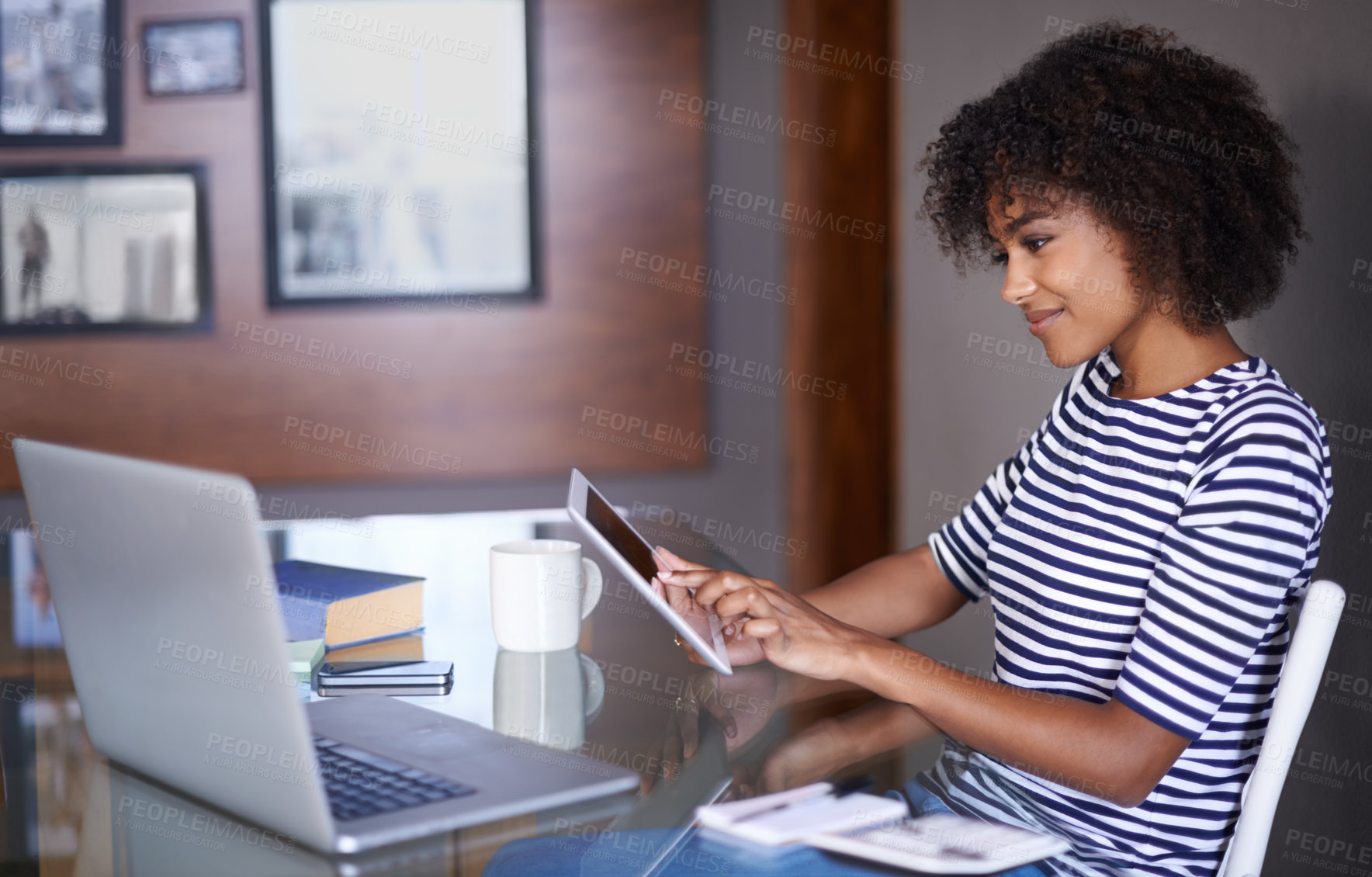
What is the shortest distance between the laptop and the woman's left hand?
265 millimetres

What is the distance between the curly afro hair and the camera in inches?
51.6

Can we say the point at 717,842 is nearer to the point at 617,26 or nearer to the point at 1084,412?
the point at 1084,412

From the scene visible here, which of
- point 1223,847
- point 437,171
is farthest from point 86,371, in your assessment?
point 1223,847

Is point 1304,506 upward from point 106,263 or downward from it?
downward

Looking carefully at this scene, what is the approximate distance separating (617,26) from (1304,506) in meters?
2.71

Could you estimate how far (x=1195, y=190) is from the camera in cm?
132

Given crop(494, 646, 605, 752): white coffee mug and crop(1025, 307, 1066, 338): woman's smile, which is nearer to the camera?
crop(494, 646, 605, 752): white coffee mug
